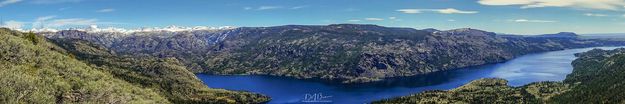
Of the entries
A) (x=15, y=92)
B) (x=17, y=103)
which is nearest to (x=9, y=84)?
(x=15, y=92)

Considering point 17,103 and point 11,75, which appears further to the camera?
point 11,75

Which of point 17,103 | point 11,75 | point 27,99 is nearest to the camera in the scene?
point 17,103

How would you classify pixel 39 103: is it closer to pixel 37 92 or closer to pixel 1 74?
pixel 37 92

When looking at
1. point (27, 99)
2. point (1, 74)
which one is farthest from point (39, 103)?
point (1, 74)

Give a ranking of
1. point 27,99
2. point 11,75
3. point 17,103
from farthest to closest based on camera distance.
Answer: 1. point 11,75
2. point 27,99
3. point 17,103

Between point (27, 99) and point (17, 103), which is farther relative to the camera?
point (27, 99)

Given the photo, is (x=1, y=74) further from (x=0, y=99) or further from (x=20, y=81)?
(x=0, y=99)

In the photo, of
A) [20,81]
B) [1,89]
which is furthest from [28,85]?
[1,89]
